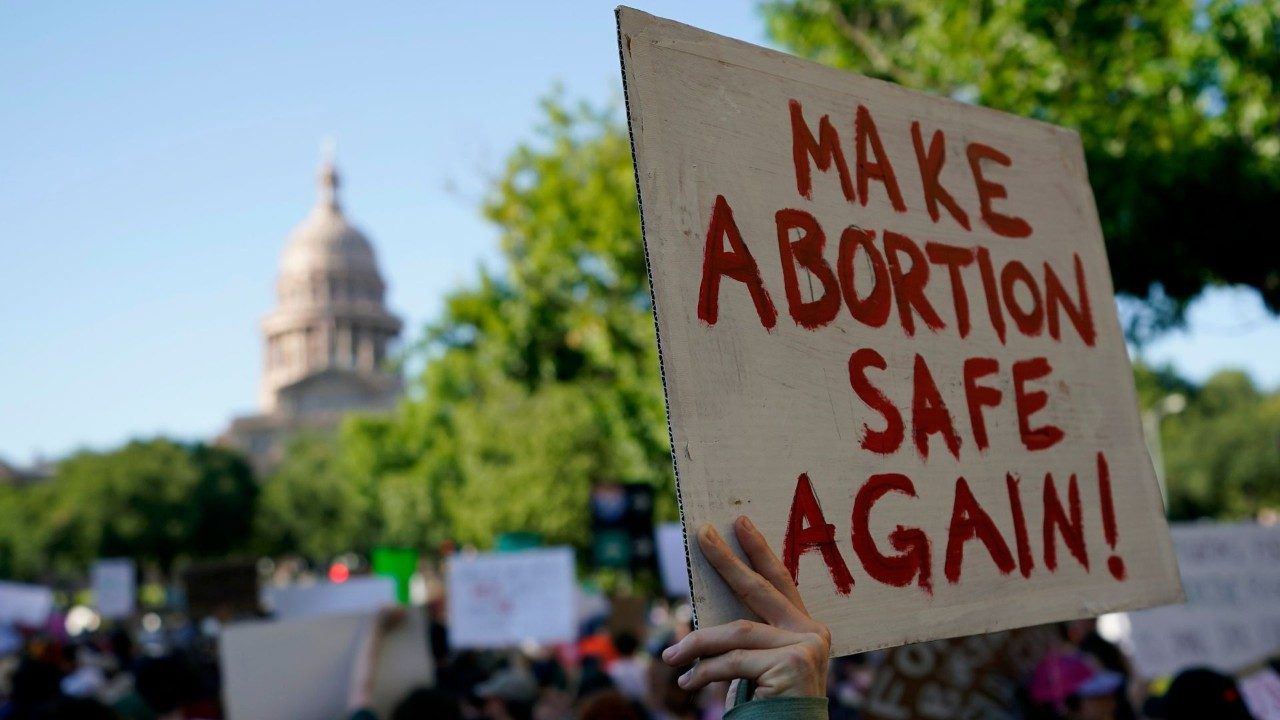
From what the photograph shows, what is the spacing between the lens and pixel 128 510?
6341 cm

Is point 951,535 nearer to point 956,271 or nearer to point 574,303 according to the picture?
point 956,271

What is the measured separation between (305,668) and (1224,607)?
378cm

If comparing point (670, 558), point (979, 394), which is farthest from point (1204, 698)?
point (670, 558)

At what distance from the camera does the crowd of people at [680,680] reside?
5.47 feet

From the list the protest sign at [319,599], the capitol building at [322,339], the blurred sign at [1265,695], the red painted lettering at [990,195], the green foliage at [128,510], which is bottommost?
the blurred sign at [1265,695]

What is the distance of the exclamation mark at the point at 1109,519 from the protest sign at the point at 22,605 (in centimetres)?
1108

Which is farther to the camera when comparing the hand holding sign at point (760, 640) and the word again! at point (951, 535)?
the word again! at point (951, 535)

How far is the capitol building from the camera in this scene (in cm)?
10675

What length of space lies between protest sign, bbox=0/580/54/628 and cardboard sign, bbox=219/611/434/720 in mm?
8772

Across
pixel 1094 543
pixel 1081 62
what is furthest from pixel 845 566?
pixel 1081 62

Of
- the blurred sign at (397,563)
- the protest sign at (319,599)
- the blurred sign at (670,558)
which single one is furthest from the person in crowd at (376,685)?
the blurred sign at (397,563)

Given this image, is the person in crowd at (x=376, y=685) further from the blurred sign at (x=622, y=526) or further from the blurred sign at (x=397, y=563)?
the blurred sign at (x=397, y=563)

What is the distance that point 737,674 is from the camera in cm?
166

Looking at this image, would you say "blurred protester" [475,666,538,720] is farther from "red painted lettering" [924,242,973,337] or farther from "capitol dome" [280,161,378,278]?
"capitol dome" [280,161,378,278]
